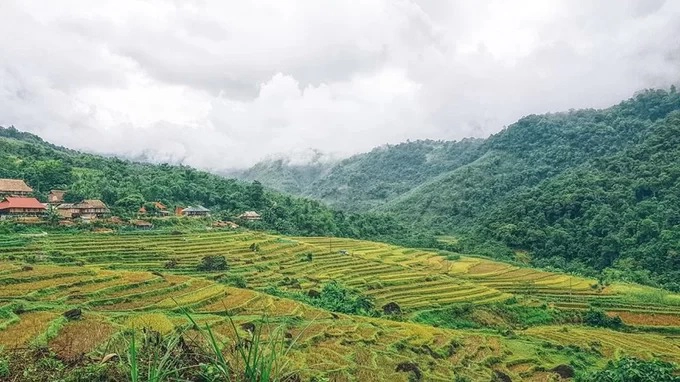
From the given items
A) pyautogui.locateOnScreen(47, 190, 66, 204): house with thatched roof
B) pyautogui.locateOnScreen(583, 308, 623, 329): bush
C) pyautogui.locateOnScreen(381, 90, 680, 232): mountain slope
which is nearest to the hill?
pyautogui.locateOnScreen(381, 90, 680, 232): mountain slope

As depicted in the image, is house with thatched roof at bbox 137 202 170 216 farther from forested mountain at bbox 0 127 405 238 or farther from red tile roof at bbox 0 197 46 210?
red tile roof at bbox 0 197 46 210

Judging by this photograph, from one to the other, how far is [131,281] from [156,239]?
20.0 meters

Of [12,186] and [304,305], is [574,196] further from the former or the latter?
[12,186]

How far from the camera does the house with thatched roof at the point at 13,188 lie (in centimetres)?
6038

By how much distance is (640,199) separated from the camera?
82688 millimetres

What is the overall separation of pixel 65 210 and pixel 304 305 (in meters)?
40.1

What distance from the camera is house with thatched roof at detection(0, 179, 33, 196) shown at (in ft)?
198

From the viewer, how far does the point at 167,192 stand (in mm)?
77750

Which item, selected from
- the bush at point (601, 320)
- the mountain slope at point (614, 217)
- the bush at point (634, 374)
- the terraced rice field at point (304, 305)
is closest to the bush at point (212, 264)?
the terraced rice field at point (304, 305)

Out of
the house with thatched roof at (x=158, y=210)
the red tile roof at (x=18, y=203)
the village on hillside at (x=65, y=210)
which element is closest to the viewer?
the village on hillside at (x=65, y=210)

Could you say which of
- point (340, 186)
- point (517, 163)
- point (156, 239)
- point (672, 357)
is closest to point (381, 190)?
point (340, 186)

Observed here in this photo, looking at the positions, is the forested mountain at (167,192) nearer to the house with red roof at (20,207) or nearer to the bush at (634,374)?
the house with red roof at (20,207)

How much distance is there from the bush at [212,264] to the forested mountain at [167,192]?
24443mm

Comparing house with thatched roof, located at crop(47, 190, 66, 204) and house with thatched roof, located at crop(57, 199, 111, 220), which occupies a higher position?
house with thatched roof, located at crop(47, 190, 66, 204)
